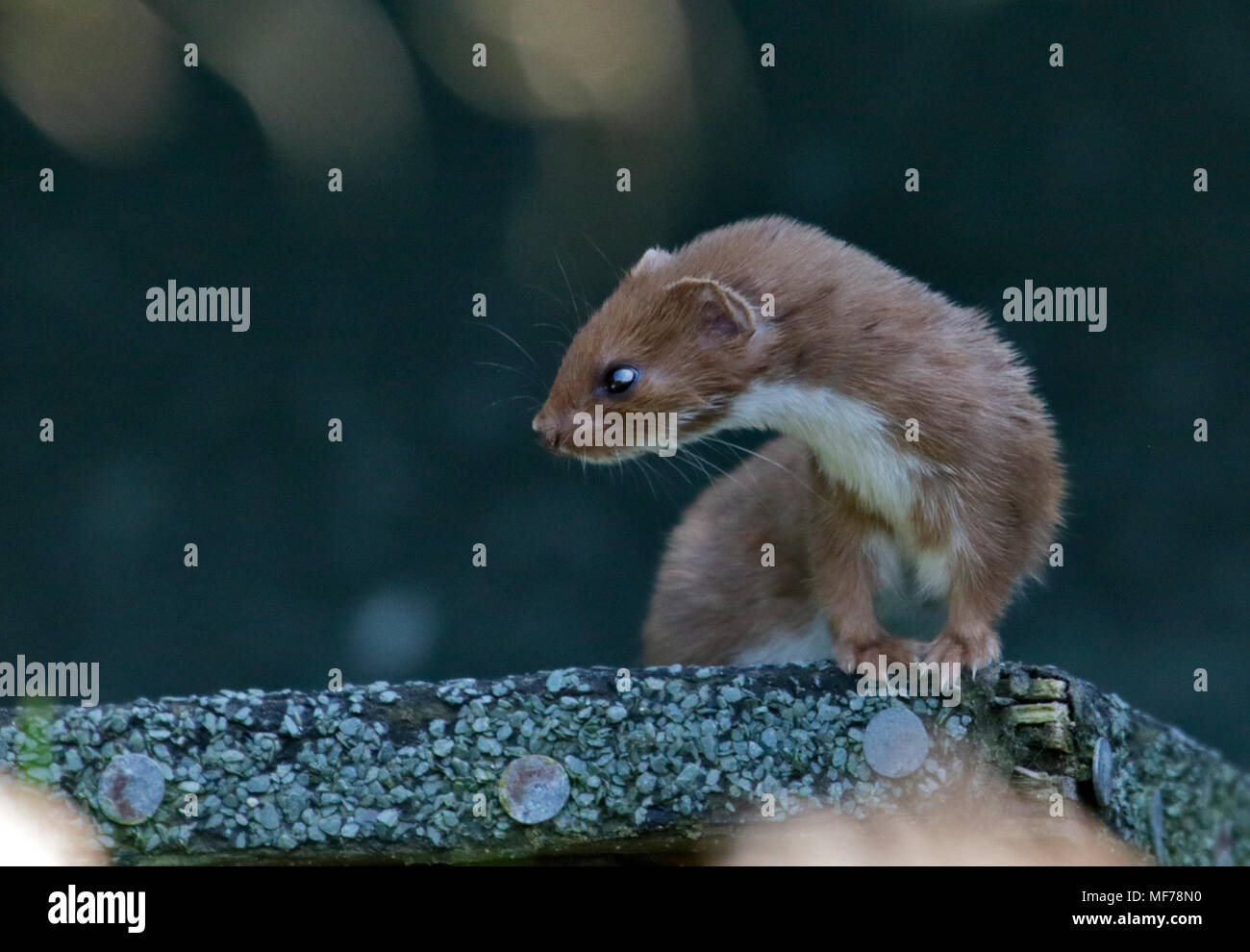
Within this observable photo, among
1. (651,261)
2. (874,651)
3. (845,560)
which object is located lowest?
(874,651)

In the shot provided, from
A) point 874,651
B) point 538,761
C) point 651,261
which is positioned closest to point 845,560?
point 874,651

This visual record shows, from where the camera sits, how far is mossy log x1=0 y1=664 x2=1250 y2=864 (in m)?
1.95

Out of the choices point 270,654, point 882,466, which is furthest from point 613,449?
point 270,654

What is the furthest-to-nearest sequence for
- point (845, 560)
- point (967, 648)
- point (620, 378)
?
point (845, 560)
point (620, 378)
point (967, 648)

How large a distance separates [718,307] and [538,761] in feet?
2.65

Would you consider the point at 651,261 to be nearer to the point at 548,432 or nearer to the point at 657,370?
the point at 657,370

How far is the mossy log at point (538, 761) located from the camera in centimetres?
195

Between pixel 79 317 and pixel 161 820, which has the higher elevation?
pixel 79 317

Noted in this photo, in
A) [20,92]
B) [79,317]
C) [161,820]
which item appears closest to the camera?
[161,820]

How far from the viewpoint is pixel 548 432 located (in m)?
2.48

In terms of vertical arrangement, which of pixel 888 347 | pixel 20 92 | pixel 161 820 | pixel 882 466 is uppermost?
pixel 20 92

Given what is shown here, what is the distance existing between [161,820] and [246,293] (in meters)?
2.11

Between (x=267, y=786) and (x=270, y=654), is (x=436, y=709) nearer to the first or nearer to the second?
(x=267, y=786)

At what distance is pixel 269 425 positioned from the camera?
3.92m
